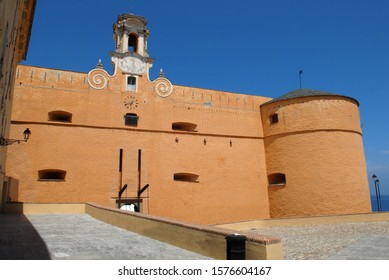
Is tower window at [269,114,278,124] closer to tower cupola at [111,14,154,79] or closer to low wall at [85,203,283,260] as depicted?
tower cupola at [111,14,154,79]

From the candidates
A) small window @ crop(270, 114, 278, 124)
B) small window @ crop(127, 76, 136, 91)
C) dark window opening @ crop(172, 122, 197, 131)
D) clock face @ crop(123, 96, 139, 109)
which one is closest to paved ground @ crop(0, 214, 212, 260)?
clock face @ crop(123, 96, 139, 109)

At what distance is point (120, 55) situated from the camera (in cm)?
1647

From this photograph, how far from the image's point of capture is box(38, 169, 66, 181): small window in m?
14.2

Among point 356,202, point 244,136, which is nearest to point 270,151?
point 244,136

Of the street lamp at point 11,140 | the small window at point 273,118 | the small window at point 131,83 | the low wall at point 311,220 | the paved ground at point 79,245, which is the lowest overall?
the low wall at point 311,220

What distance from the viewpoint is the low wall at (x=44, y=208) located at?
39.3 ft

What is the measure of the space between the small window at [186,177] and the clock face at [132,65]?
5.76 m

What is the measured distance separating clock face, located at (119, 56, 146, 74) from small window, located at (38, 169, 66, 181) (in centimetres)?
593

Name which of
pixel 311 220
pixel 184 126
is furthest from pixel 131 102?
pixel 311 220

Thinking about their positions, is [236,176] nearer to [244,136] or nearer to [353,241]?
[244,136]

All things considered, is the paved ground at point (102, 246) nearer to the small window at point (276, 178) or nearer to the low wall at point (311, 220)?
the low wall at point (311, 220)

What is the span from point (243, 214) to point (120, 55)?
10621 mm

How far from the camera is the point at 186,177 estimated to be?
17219 millimetres

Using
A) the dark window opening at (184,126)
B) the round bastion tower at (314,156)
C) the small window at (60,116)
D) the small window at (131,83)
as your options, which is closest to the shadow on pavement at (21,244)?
the small window at (60,116)
